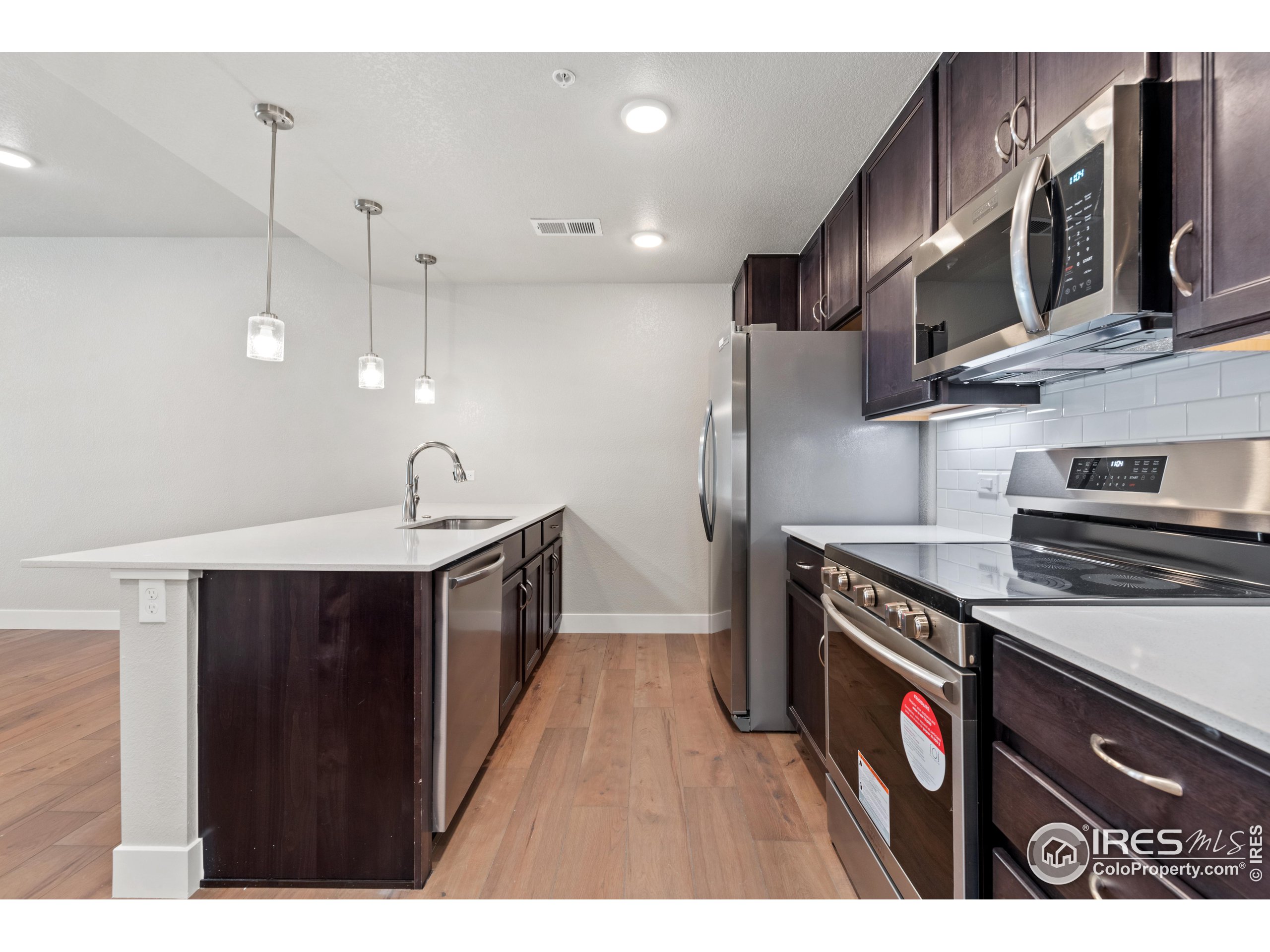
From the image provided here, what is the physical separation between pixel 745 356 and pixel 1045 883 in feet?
6.66

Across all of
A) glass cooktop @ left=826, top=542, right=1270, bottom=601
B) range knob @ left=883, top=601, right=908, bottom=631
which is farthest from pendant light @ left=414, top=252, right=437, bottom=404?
range knob @ left=883, top=601, right=908, bottom=631

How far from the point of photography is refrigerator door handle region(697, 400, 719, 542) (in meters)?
2.85

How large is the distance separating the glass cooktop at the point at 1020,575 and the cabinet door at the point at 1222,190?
46 centimetres

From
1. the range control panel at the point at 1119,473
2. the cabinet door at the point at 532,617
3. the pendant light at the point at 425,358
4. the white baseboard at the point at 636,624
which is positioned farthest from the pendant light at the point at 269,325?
the white baseboard at the point at 636,624

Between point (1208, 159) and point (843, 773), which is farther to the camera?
point (843, 773)

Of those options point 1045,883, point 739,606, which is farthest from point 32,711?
point 1045,883

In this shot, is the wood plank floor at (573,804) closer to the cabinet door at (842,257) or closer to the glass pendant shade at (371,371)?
the glass pendant shade at (371,371)

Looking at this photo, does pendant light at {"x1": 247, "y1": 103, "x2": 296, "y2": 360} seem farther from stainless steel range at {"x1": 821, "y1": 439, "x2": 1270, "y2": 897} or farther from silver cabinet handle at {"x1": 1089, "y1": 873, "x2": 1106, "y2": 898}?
silver cabinet handle at {"x1": 1089, "y1": 873, "x2": 1106, "y2": 898}

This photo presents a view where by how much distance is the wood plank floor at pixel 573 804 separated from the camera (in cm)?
155

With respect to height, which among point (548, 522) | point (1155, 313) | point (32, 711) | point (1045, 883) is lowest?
point (32, 711)

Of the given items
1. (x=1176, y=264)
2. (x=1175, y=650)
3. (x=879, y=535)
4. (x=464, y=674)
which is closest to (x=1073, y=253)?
(x=1176, y=264)

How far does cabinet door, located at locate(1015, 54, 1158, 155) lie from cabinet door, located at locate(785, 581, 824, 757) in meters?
1.46
